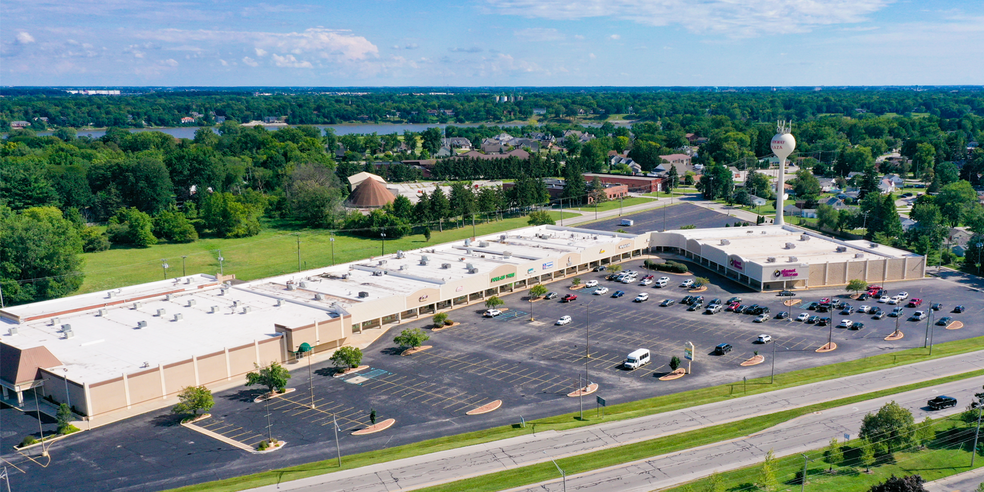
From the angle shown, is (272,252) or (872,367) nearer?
(872,367)

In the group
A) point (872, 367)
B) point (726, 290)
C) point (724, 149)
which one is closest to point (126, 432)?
point (872, 367)

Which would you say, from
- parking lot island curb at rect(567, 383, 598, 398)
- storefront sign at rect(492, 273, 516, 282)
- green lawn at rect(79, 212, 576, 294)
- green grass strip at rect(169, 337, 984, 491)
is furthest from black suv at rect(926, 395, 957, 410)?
green lawn at rect(79, 212, 576, 294)

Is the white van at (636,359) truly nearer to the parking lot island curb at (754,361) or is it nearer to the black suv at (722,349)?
the black suv at (722,349)

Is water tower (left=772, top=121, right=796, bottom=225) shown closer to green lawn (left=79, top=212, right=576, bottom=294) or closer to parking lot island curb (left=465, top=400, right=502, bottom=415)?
green lawn (left=79, top=212, right=576, bottom=294)

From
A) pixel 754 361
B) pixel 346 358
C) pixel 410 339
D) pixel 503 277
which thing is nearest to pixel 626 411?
pixel 754 361

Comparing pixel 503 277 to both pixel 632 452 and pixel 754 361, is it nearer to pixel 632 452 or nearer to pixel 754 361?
pixel 754 361

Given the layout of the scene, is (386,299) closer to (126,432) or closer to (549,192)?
(126,432)

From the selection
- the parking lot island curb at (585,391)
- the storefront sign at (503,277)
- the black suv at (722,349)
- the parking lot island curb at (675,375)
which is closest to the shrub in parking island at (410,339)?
the parking lot island curb at (585,391)
